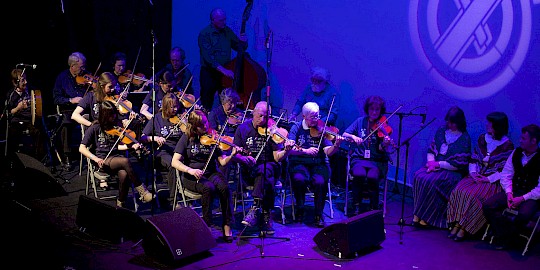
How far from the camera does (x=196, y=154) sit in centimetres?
521

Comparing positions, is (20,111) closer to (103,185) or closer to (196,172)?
(103,185)

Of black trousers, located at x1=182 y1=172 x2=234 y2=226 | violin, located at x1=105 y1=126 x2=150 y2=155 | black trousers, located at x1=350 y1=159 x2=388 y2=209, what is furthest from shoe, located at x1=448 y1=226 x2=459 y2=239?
violin, located at x1=105 y1=126 x2=150 y2=155

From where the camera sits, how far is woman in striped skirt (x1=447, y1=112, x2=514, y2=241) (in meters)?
5.32

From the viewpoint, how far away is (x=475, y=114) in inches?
239

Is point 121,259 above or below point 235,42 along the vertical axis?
below

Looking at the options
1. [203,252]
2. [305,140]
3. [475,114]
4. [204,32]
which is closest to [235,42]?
[204,32]

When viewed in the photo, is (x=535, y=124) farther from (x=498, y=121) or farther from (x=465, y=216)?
(x=465, y=216)

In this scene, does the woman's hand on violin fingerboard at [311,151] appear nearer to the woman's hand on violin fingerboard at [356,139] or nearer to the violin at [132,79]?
the woman's hand on violin fingerboard at [356,139]

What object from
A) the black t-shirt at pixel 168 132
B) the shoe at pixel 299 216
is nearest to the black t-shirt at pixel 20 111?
the black t-shirt at pixel 168 132

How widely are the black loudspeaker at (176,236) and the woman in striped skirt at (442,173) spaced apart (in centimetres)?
232

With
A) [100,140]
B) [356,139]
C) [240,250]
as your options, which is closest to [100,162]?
[100,140]

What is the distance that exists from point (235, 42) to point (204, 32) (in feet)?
1.57

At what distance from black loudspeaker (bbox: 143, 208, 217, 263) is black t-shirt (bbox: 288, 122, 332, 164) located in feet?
5.04

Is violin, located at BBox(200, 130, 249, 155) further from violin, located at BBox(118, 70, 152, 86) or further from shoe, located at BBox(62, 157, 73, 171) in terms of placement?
shoe, located at BBox(62, 157, 73, 171)
